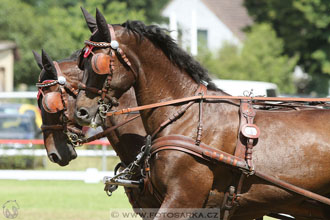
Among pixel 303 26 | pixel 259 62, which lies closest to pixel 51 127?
pixel 259 62

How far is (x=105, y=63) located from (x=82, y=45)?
→ 23.0 metres

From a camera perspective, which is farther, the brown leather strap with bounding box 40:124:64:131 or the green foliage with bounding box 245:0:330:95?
the green foliage with bounding box 245:0:330:95

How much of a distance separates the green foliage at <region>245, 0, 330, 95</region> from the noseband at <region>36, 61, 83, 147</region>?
796 inches

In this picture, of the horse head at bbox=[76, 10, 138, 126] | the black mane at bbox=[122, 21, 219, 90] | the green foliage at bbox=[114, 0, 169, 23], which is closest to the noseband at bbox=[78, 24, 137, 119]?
the horse head at bbox=[76, 10, 138, 126]

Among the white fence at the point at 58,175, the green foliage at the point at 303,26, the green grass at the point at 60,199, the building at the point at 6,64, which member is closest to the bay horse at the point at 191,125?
the green grass at the point at 60,199

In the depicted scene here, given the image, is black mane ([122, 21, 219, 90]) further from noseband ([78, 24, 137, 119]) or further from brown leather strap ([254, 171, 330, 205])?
brown leather strap ([254, 171, 330, 205])

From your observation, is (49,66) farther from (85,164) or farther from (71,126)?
(85,164)

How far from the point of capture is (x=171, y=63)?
16.2 ft

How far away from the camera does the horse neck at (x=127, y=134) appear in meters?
5.90

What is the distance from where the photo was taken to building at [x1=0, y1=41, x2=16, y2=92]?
32.9m

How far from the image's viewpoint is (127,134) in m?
5.97

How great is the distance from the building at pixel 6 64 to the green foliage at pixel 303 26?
14378mm

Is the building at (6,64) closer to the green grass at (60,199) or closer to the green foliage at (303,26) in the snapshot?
the green foliage at (303,26)

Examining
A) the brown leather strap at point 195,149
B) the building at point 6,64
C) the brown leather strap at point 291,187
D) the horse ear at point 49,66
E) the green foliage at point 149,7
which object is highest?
the horse ear at point 49,66
